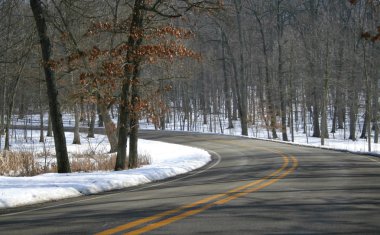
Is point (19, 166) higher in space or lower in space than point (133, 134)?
lower

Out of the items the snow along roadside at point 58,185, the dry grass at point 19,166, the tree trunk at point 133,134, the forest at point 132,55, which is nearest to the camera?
the snow along roadside at point 58,185

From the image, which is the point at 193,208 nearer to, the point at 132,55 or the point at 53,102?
the point at 132,55

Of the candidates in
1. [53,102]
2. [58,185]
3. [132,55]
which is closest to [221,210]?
[58,185]

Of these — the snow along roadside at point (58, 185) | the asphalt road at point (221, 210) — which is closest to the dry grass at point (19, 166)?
the snow along roadside at point (58, 185)

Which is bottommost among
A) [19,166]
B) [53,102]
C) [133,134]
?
[19,166]

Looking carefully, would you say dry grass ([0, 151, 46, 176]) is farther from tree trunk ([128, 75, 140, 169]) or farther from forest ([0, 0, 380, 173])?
tree trunk ([128, 75, 140, 169])

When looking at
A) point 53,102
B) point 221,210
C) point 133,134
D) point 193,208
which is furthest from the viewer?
point 133,134

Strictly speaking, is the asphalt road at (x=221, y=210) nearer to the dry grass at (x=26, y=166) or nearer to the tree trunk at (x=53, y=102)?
the tree trunk at (x=53, y=102)

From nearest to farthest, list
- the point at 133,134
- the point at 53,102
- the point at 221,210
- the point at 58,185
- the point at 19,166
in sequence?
the point at 221,210 → the point at 58,185 → the point at 53,102 → the point at 19,166 → the point at 133,134

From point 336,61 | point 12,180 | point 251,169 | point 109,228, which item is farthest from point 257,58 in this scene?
point 109,228

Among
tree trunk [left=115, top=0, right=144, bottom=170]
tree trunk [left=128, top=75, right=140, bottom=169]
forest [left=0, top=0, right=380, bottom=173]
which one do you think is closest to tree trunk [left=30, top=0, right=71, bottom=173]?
forest [left=0, top=0, right=380, bottom=173]

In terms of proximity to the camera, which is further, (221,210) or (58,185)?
(58,185)

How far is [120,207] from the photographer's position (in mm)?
8328

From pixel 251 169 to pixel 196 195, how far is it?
7.08 meters
